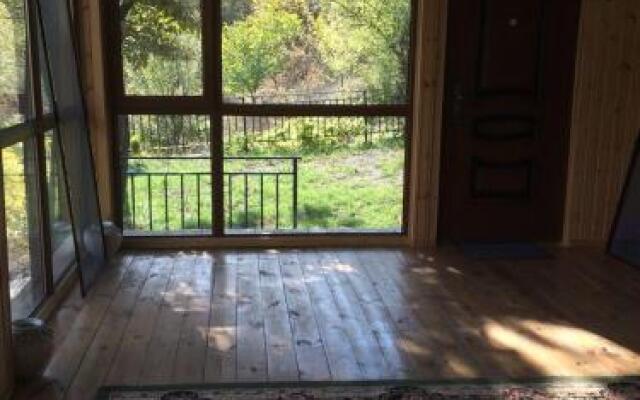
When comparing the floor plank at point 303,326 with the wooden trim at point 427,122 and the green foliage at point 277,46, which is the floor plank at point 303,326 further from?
the green foliage at point 277,46

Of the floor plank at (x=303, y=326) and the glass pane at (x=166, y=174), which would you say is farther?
the glass pane at (x=166, y=174)

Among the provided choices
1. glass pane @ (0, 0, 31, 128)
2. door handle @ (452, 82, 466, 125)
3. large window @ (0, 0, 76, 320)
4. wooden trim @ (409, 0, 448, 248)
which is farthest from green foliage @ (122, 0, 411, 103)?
glass pane @ (0, 0, 31, 128)

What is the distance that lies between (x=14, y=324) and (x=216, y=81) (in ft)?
7.31

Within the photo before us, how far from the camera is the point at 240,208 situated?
507cm

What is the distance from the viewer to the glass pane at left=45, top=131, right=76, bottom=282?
Result: 3.83 metres

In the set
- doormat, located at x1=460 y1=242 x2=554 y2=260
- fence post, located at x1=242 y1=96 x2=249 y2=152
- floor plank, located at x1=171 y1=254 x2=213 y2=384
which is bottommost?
floor plank, located at x1=171 y1=254 x2=213 y2=384

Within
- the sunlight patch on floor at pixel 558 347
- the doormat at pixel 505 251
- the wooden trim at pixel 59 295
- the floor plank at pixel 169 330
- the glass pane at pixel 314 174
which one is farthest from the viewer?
the glass pane at pixel 314 174

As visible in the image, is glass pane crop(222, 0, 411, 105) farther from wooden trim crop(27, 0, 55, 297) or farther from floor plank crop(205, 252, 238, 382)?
wooden trim crop(27, 0, 55, 297)

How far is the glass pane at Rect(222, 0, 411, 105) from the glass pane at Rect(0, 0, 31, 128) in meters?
1.55

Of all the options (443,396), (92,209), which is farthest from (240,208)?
(443,396)

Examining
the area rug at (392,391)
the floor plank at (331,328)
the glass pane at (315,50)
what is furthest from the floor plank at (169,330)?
the glass pane at (315,50)

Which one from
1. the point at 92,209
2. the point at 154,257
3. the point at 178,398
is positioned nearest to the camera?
the point at 178,398

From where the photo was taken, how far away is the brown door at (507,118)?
4.87 metres

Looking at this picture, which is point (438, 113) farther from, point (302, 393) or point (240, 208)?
point (302, 393)
